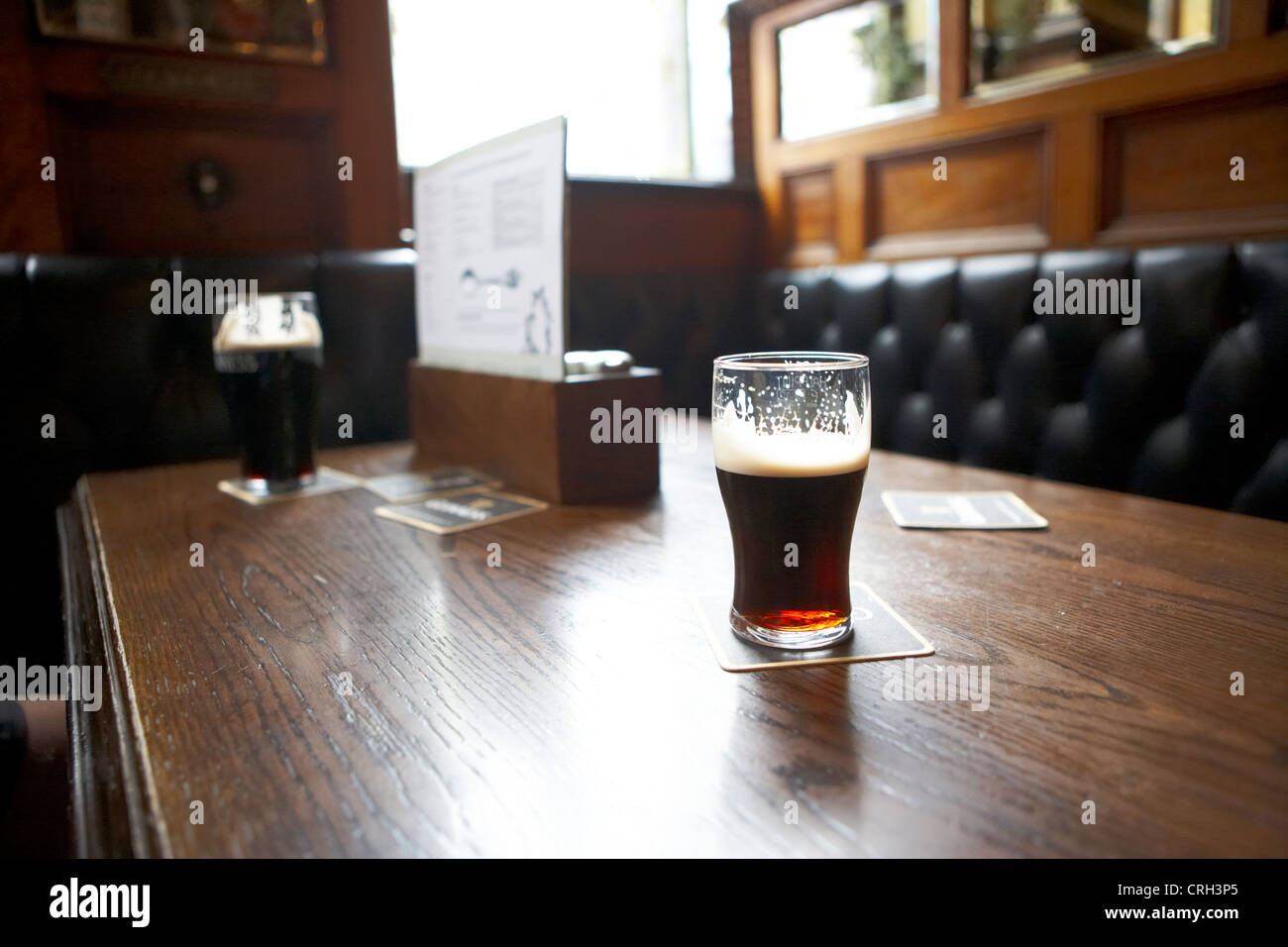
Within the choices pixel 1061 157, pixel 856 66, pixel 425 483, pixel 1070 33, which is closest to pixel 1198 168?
pixel 1061 157

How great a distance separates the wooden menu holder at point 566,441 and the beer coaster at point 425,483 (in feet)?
0.11

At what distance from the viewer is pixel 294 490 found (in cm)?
127

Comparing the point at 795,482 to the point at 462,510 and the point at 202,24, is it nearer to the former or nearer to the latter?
the point at 462,510

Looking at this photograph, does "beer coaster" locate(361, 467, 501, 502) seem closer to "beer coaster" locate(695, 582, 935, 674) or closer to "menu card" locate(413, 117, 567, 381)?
"menu card" locate(413, 117, 567, 381)

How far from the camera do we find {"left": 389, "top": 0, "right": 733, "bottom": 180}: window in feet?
9.54

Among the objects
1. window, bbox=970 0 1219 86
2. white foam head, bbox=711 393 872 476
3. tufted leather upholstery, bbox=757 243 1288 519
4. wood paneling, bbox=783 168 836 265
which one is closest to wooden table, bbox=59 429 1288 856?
white foam head, bbox=711 393 872 476

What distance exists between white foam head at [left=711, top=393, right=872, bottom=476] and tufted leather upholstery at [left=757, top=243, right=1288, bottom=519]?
1.25 metres

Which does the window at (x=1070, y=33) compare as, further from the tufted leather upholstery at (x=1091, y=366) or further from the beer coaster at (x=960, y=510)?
the beer coaster at (x=960, y=510)

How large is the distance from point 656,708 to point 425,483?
0.81 meters

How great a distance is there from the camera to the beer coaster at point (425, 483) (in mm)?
1222

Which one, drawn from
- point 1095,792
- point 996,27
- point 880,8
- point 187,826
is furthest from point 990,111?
point 187,826

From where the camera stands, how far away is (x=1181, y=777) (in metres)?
0.46
